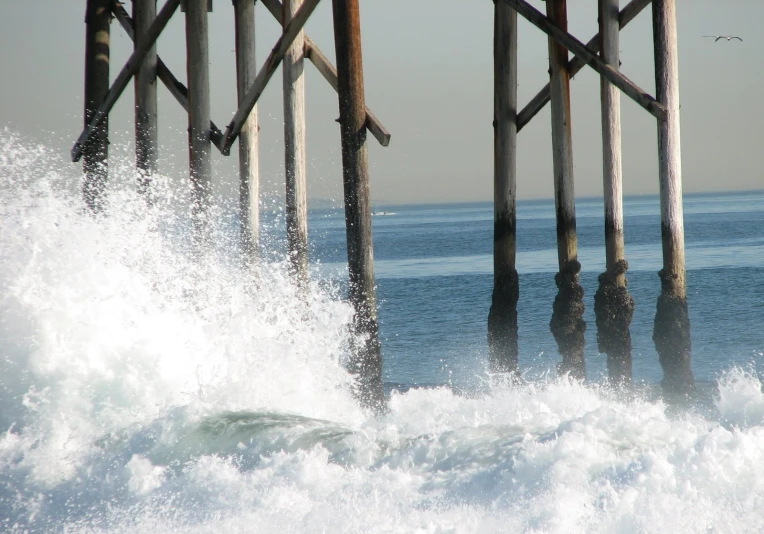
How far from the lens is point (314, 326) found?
6172 mm

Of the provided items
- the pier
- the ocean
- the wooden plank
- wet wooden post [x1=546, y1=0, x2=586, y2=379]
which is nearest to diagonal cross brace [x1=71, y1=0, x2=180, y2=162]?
the pier

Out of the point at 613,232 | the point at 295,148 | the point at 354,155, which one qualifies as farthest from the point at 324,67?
the point at 613,232

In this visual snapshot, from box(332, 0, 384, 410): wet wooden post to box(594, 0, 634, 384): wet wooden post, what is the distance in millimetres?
1866

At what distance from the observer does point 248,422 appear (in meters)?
4.82

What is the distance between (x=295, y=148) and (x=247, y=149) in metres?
0.72

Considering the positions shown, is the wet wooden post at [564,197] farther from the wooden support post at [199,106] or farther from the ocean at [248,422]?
the wooden support post at [199,106]

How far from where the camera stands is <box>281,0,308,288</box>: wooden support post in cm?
616

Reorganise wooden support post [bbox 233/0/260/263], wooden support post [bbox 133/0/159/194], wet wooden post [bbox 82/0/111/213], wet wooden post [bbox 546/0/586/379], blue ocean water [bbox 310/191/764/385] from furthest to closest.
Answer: blue ocean water [bbox 310/191/764/385] < wet wooden post [bbox 82/0/111/213] < wooden support post [bbox 133/0/159/194] < wooden support post [bbox 233/0/260/263] < wet wooden post [bbox 546/0/586/379]

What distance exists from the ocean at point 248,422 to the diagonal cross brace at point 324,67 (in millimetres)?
1345

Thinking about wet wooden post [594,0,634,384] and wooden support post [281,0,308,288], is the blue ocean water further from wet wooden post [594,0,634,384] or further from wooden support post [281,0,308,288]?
wooden support post [281,0,308,288]

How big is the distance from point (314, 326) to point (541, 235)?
108 ft

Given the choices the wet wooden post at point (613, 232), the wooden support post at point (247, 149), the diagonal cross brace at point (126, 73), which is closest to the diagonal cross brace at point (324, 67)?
the wooden support post at point (247, 149)

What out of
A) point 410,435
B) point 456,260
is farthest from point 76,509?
point 456,260

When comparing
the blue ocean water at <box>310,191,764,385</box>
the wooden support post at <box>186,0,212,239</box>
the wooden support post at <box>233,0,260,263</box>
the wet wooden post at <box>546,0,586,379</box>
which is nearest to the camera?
the wet wooden post at <box>546,0,586,379</box>
